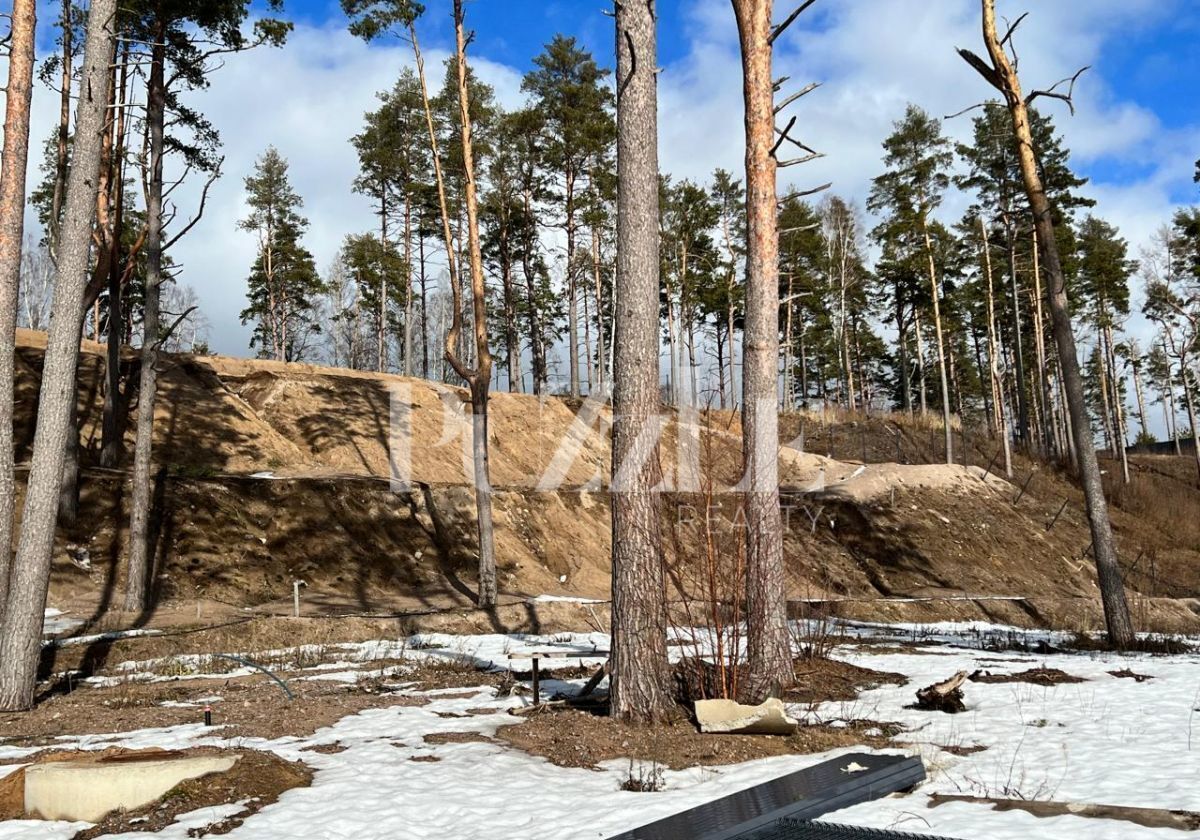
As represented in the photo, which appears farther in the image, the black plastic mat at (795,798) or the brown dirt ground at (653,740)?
the brown dirt ground at (653,740)

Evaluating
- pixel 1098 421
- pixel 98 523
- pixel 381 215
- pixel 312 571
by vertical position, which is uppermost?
pixel 381 215

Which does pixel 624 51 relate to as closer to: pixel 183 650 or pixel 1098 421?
pixel 183 650

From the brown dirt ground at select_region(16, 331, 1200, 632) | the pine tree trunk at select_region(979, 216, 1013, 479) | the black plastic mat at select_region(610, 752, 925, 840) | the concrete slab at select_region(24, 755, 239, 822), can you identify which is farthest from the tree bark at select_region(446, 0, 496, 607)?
the pine tree trunk at select_region(979, 216, 1013, 479)

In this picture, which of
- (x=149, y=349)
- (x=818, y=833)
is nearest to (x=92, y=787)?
(x=818, y=833)

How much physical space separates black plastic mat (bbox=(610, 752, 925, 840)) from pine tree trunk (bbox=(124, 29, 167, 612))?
1102 centimetres

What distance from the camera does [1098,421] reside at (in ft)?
231

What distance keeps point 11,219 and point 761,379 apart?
7.73 metres

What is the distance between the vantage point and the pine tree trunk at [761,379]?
6977 millimetres

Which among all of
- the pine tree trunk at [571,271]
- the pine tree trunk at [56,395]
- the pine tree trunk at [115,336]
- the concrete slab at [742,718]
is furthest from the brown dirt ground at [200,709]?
the pine tree trunk at [571,271]

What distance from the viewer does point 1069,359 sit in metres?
11.6

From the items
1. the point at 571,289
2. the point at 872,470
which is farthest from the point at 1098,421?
the point at 571,289

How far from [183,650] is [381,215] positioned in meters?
27.3

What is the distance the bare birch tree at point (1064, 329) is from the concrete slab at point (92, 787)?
10832 millimetres

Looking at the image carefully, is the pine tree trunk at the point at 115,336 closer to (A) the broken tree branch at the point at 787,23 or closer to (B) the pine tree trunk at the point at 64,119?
(B) the pine tree trunk at the point at 64,119
